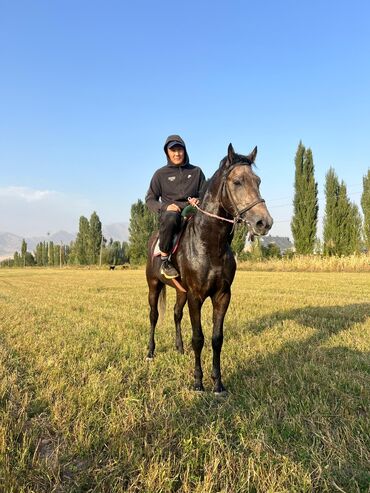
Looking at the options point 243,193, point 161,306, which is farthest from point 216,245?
point 161,306

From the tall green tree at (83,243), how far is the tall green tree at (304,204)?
5267 cm

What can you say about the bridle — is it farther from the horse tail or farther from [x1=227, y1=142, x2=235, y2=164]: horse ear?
the horse tail

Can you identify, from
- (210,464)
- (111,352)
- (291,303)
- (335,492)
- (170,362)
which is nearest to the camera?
(335,492)

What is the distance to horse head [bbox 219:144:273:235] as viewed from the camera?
3893 mm

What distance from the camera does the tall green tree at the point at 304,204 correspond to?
43656mm

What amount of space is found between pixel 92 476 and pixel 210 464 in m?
0.81

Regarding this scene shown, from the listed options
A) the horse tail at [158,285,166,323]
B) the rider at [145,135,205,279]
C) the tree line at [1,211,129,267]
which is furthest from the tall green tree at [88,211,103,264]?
the rider at [145,135,205,279]

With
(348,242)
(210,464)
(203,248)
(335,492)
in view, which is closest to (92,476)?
(210,464)

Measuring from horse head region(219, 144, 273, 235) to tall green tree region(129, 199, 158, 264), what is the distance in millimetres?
58170

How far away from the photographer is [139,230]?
215ft

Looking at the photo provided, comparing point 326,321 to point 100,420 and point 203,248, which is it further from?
point 100,420

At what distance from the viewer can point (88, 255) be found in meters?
84.2

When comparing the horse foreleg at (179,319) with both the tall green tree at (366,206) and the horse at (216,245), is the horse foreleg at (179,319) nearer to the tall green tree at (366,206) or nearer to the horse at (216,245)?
the horse at (216,245)

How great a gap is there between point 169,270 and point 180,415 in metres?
2.23
